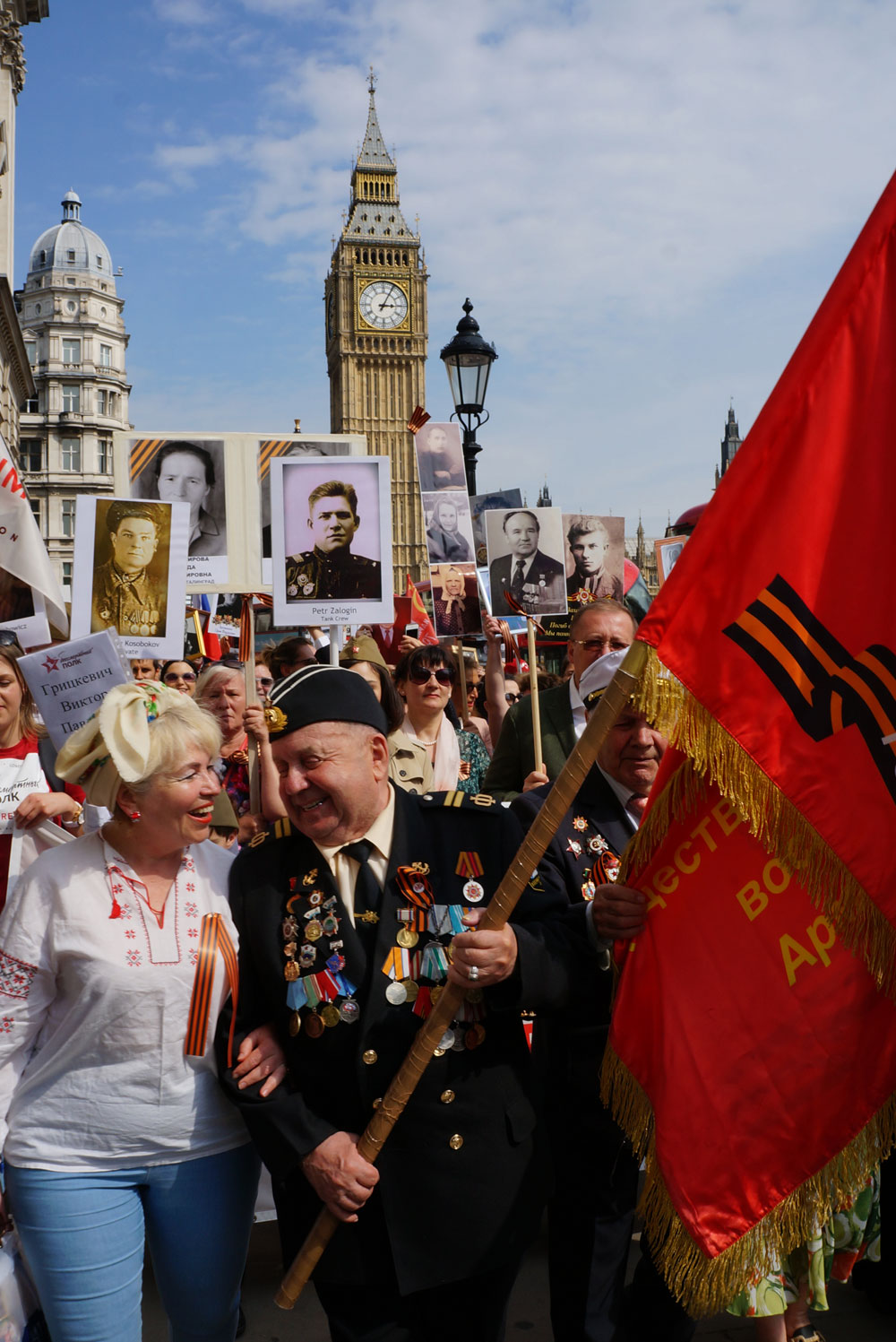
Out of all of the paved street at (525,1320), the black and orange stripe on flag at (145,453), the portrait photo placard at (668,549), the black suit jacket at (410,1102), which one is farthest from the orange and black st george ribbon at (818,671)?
the portrait photo placard at (668,549)

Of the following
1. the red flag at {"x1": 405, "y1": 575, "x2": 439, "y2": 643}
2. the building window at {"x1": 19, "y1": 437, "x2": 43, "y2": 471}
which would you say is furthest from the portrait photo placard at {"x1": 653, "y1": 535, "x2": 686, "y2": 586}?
the building window at {"x1": 19, "y1": 437, "x2": 43, "y2": 471}

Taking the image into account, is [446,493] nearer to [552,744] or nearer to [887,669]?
[552,744]

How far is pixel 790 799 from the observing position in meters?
2.30

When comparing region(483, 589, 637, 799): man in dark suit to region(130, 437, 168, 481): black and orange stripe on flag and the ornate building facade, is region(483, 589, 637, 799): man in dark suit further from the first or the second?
the ornate building facade

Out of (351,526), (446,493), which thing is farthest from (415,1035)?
(446,493)

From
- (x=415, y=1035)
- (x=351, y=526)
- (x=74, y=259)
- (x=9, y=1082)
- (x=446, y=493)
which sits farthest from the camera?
(x=74, y=259)

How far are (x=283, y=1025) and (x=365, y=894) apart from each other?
0.33 metres

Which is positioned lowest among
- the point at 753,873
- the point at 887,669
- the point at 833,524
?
the point at 753,873

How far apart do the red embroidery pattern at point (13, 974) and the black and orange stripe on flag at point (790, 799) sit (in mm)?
1370

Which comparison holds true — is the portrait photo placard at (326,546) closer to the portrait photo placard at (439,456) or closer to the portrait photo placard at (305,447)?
the portrait photo placard at (305,447)

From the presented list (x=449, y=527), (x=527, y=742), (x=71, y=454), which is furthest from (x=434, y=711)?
(x=71, y=454)

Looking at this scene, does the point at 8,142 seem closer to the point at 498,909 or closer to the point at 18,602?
the point at 18,602

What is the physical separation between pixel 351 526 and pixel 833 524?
351 cm

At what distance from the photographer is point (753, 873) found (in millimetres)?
2416
